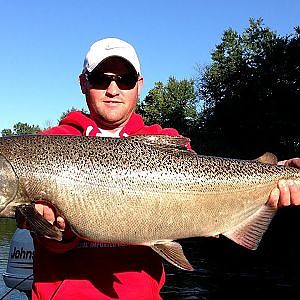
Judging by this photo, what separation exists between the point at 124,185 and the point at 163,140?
1.60 ft

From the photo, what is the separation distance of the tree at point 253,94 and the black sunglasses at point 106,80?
4410cm

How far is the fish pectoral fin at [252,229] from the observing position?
16.1ft

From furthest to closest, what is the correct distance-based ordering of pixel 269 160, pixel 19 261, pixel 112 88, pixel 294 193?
pixel 19 261, pixel 269 160, pixel 294 193, pixel 112 88

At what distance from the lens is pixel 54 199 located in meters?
4.24

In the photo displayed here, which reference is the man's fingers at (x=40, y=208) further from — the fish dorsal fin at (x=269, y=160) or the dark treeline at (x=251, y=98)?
the dark treeline at (x=251, y=98)

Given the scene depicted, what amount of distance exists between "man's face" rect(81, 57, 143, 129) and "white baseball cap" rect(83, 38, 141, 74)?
0.05 metres

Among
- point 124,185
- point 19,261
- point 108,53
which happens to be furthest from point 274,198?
point 19,261

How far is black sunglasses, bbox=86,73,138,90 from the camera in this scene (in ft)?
15.6

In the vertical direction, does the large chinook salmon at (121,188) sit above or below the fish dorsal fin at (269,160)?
below

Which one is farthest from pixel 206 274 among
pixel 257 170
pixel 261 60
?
pixel 261 60

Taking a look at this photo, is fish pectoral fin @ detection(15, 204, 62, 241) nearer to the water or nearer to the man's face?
the man's face

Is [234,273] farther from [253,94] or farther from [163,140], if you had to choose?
[253,94]

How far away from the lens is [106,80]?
478 centimetres

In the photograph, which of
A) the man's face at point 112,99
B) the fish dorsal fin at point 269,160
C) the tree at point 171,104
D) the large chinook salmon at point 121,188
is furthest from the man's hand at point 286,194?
the tree at point 171,104
